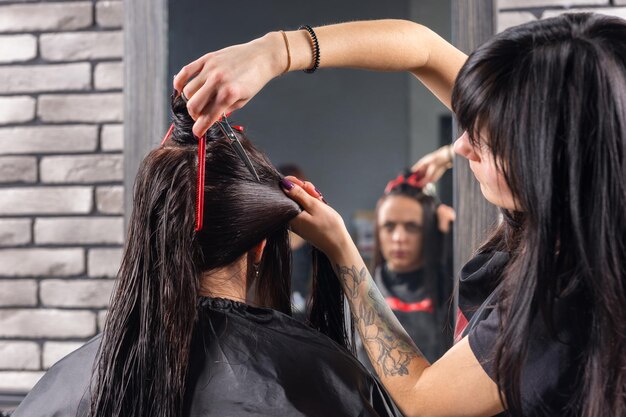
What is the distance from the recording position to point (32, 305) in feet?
7.88

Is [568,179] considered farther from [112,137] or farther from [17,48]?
[17,48]

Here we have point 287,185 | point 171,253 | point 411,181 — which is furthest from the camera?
point 411,181

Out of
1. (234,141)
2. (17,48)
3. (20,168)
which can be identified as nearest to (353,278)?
(234,141)

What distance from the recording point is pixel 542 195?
1028 millimetres

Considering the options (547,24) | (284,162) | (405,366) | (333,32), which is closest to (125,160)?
(333,32)

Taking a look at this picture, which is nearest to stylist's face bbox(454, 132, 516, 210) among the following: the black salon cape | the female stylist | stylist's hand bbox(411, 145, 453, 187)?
the female stylist

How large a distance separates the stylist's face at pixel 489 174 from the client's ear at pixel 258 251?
0.44 metres

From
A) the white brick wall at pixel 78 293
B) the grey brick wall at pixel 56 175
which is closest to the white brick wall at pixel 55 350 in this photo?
the grey brick wall at pixel 56 175

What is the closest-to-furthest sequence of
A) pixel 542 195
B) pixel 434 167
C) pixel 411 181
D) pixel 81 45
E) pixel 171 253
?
1. pixel 542 195
2. pixel 171 253
3. pixel 81 45
4. pixel 434 167
5. pixel 411 181

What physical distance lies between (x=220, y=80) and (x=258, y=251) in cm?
45

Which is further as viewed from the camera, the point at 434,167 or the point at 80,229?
the point at 434,167

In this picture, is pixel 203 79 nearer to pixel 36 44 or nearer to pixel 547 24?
pixel 547 24

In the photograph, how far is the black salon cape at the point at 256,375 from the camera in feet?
4.08

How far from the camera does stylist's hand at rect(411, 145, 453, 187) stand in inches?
123
